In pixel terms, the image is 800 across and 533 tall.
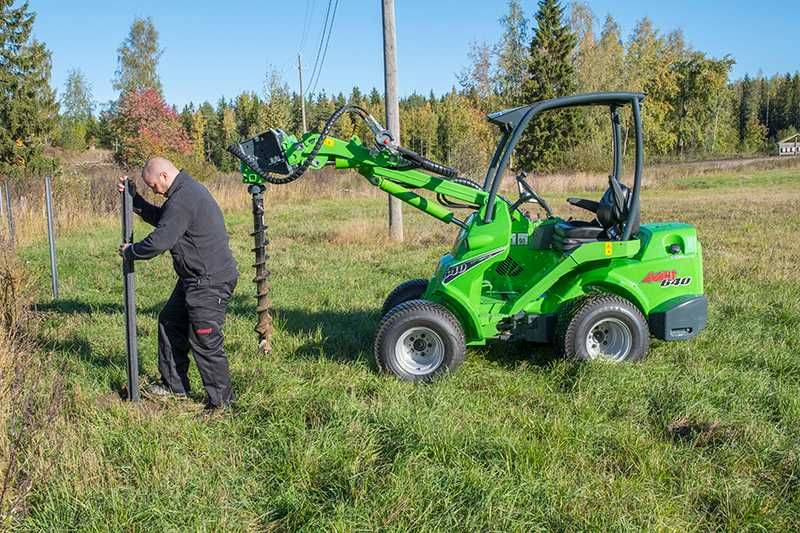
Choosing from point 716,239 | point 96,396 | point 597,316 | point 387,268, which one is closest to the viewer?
point 96,396

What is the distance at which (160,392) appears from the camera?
5.03 meters

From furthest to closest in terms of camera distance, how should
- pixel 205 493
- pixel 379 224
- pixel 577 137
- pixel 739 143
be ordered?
pixel 739 143 < pixel 577 137 < pixel 379 224 < pixel 205 493

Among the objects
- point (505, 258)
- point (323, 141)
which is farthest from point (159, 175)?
point (505, 258)

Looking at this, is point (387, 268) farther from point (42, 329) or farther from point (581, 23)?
point (581, 23)

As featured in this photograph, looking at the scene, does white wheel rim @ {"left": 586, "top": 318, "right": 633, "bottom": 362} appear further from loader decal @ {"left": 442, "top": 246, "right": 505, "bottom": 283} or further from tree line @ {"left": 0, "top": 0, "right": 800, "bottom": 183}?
tree line @ {"left": 0, "top": 0, "right": 800, "bottom": 183}

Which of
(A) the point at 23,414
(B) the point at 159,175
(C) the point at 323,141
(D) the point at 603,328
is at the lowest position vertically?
(A) the point at 23,414

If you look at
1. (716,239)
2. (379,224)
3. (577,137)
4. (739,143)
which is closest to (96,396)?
(379,224)

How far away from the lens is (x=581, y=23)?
44.4m

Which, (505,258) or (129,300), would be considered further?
(505,258)

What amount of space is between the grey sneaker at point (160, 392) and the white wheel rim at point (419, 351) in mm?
1717

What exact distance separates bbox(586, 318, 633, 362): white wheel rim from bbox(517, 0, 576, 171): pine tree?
109 ft

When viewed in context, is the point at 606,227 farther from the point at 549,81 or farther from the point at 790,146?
the point at 790,146

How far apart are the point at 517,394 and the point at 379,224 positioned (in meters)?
9.51

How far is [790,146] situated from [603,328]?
256 ft
